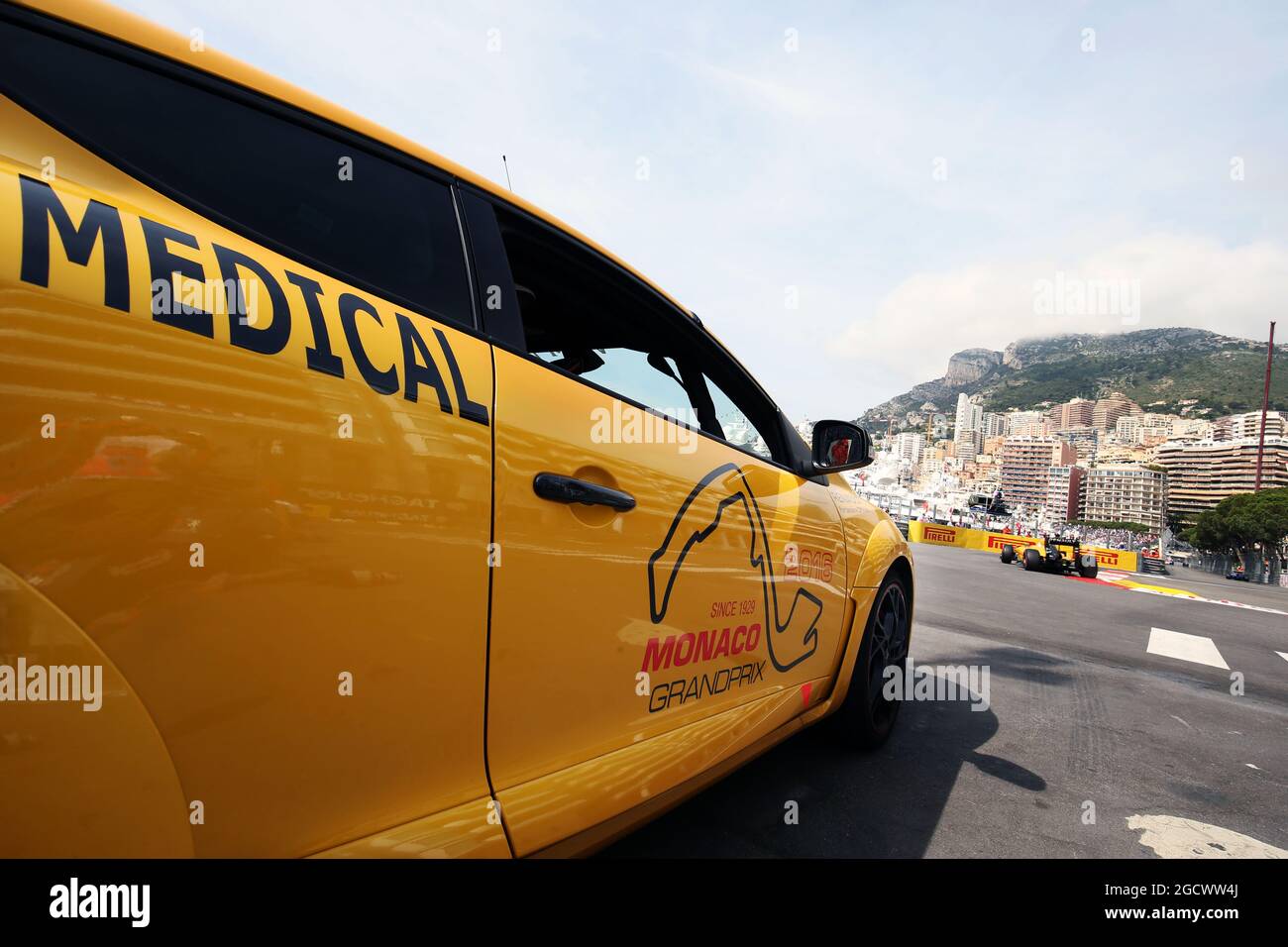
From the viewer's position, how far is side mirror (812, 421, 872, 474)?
8.57 feet

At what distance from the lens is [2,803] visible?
72 centimetres

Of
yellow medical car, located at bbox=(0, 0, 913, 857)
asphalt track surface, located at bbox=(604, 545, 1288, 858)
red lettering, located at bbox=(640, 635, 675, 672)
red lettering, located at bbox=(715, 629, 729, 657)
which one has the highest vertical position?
yellow medical car, located at bbox=(0, 0, 913, 857)

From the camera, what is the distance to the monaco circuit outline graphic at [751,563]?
1.59 metres

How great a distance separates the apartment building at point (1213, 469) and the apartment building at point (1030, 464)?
1110 inches

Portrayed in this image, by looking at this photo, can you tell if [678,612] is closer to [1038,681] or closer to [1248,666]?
[1038,681]

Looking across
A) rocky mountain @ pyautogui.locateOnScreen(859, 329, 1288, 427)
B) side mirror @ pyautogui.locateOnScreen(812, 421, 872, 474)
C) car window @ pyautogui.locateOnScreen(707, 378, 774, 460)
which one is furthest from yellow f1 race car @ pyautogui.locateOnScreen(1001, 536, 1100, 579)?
rocky mountain @ pyautogui.locateOnScreen(859, 329, 1288, 427)

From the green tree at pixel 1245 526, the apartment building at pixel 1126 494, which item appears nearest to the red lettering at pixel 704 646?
the green tree at pixel 1245 526

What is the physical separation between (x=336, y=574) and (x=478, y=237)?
82cm

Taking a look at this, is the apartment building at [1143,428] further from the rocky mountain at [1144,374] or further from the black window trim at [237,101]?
the black window trim at [237,101]

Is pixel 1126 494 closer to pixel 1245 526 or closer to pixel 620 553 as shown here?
pixel 1245 526

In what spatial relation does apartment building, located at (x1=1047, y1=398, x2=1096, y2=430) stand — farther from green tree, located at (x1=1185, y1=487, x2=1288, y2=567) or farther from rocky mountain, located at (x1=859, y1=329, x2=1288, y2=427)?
green tree, located at (x1=1185, y1=487, x2=1288, y2=567)

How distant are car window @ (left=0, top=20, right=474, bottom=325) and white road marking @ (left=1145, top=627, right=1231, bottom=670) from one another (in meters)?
6.76
